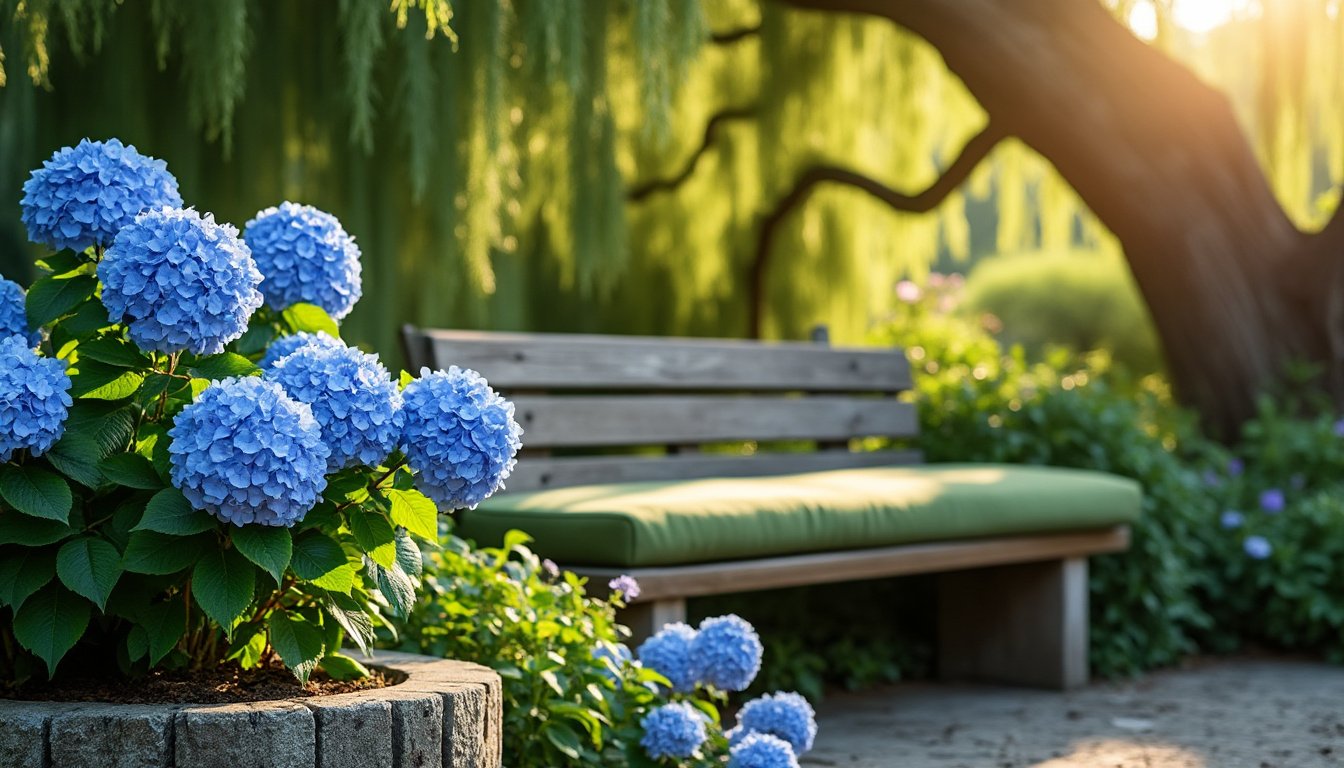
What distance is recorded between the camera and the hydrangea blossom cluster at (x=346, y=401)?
61.9 inches

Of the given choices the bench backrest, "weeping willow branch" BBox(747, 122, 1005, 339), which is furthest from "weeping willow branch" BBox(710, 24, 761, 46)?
the bench backrest

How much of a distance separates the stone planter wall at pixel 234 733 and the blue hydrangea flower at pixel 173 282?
0.40 meters

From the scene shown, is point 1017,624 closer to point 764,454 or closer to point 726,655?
point 764,454

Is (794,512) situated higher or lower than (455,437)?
lower

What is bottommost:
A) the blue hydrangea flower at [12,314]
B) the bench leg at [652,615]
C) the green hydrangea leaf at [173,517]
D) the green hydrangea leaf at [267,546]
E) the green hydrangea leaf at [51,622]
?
the bench leg at [652,615]

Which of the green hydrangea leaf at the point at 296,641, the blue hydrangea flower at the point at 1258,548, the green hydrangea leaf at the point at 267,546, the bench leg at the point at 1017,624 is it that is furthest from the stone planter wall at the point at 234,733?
the blue hydrangea flower at the point at 1258,548

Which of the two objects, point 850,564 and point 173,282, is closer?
point 173,282

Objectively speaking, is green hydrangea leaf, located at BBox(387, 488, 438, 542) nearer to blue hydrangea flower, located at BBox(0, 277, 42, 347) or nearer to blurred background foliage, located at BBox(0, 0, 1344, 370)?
blue hydrangea flower, located at BBox(0, 277, 42, 347)

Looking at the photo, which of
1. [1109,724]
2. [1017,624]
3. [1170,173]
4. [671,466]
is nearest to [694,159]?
[1170,173]

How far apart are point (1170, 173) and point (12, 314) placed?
169 inches

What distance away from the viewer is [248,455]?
1.46 metres

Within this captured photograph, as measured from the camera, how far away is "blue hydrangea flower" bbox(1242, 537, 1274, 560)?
4195 mm

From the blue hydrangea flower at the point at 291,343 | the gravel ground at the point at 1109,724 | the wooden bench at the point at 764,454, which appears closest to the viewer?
the blue hydrangea flower at the point at 291,343

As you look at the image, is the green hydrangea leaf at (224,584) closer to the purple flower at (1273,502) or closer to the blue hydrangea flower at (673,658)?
the blue hydrangea flower at (673,658)
